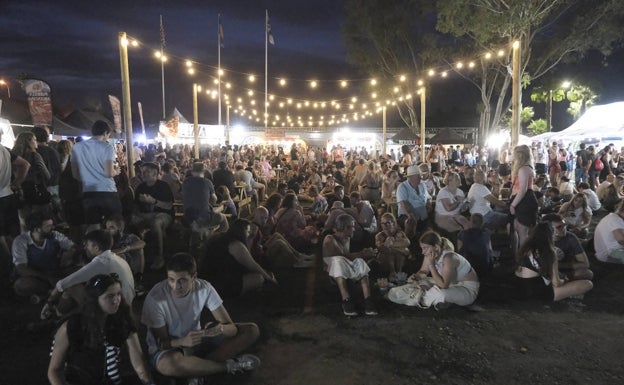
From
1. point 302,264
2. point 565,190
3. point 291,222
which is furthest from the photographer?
point 565,190

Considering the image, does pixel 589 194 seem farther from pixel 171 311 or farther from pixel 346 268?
pixel 171 311

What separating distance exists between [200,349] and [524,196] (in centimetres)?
465

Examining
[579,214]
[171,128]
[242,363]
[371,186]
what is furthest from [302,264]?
[171,128]

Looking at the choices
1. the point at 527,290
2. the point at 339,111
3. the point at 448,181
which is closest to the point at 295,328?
the point at 527,290

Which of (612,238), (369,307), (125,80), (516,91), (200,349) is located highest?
(516,91)

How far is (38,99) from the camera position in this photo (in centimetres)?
881

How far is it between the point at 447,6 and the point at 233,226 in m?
15.8

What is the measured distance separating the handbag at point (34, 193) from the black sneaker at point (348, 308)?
455 centimetres

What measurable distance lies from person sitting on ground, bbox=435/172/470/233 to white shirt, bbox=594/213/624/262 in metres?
1.86

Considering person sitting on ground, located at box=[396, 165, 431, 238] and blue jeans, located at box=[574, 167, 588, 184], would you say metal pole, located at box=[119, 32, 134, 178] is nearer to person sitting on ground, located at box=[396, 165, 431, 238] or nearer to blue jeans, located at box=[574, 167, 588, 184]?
person sitting on ground, located at box=[396, 165, 431, 238]

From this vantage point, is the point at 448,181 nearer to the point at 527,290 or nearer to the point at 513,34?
the point at 527,290

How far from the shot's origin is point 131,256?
16.9 feet

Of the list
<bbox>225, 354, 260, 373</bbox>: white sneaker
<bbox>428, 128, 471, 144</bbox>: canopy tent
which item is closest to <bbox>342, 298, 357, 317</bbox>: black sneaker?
<bbox>225, 354, 260, 373</bbox>: white sneaker

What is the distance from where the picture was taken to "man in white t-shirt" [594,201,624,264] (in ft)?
19.0
